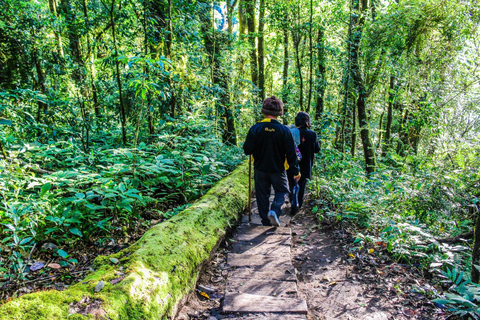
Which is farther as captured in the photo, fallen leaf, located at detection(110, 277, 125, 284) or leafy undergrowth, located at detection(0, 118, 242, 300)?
leafy undergrowth, located at detection(0, 118, 242, 300)

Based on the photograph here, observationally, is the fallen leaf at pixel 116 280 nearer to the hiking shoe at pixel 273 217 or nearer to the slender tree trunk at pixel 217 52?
the hiking shoe at pixel 273 217

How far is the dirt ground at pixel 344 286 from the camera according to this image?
293 cm

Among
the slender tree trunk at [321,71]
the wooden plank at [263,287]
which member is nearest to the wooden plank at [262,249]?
the wooden plank at [263,287]

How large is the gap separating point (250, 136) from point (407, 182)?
9.63 ft

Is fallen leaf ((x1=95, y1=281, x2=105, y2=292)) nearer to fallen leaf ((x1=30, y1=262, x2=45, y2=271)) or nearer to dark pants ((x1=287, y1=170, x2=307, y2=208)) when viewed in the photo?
fallen leaf ((x1=30, y1=262, x2=45, y2=271))

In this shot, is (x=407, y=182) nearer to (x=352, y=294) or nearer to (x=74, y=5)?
(x=352, y=294)

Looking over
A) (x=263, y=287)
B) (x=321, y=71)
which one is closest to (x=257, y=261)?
(x=263, y=287)

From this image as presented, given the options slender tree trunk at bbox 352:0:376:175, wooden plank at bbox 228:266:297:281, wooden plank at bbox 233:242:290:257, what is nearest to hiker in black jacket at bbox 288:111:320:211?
wooden plank at bbox 233:242:290:257

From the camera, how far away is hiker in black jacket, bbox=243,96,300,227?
4.62 meters

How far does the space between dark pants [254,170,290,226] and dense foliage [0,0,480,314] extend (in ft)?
3.13

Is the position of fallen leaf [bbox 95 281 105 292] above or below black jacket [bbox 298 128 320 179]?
below

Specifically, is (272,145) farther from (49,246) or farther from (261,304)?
(49,246)

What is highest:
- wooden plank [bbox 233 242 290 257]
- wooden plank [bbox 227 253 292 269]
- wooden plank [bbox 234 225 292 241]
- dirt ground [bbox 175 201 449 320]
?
wooden plank [bbox 234 225 292 241]

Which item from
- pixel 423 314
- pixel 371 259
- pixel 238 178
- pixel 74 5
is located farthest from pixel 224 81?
pixel 423 314
